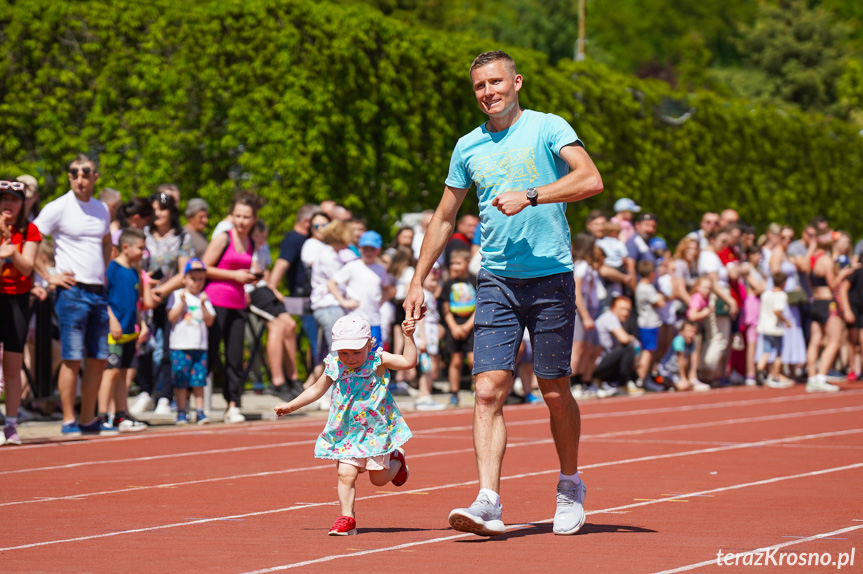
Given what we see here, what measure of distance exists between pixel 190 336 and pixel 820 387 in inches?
405

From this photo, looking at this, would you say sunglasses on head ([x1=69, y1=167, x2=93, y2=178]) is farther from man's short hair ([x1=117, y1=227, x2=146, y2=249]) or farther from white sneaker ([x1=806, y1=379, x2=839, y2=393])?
white sneaker ([x1=806, y1=379, x2=839, y2=393])

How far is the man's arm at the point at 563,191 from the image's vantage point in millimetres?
6457

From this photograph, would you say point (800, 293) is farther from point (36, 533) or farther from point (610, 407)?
point (36, 533)

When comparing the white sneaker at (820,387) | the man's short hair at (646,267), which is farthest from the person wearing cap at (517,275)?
the white sneaker at (820,387)

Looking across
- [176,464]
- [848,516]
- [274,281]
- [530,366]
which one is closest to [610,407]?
[530,366]

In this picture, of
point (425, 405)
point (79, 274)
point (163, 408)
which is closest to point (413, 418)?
point (425, 405)

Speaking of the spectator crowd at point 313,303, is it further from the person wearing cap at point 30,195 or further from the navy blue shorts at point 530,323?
the navy blue shorts at point 530,323

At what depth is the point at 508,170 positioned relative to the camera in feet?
23.0

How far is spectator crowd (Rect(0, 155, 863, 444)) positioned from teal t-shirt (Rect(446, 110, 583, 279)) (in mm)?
5540

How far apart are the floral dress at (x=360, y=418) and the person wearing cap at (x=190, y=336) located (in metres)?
6.10

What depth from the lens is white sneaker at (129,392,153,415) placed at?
14.4m

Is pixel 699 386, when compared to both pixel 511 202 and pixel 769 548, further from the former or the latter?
pixel 511 202

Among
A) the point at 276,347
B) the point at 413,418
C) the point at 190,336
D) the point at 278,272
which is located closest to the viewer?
the point at 190,336

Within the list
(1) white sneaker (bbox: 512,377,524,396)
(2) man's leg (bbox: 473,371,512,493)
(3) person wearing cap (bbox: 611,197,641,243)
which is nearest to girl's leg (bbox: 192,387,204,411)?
(1) white sneaker (bbox: 512,377,524,396)
